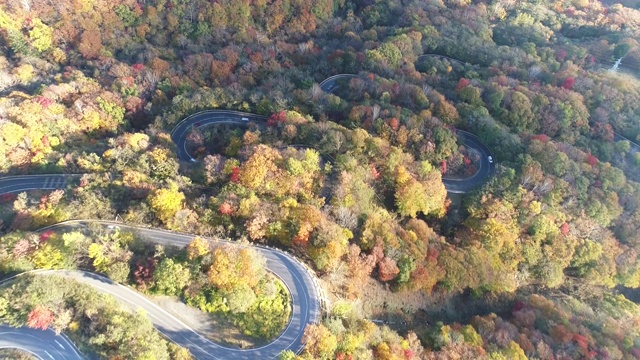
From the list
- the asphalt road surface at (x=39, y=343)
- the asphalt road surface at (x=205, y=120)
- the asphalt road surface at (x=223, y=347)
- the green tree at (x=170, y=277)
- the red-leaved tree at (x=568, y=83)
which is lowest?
the red-leaved tree at (x=568, y=83)

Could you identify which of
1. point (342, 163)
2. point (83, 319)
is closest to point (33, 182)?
point (83, 319)

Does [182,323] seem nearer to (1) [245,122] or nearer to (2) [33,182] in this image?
(2) [33,182]

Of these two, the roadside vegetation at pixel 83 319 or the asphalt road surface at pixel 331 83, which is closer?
the roadside vegetation at pixel 83 319

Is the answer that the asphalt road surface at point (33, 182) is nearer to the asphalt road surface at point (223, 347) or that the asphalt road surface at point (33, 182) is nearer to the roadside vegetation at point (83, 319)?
the asphalt road surface at point (223, 347)

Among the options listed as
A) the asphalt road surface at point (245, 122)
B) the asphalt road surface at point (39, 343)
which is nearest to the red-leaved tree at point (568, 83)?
the asphalt road surface at point (245, 122)

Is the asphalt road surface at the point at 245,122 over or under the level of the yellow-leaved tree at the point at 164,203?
under

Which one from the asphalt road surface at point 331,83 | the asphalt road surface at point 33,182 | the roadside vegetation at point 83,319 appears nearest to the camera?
the roadside vegetation at point 83,319

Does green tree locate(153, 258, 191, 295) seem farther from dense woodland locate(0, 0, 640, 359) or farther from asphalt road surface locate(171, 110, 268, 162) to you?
asphalt road surface locate(171, 110, 268, 162)

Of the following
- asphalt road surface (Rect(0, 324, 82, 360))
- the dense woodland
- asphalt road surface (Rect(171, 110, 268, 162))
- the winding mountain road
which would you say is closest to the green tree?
the dense woodland
